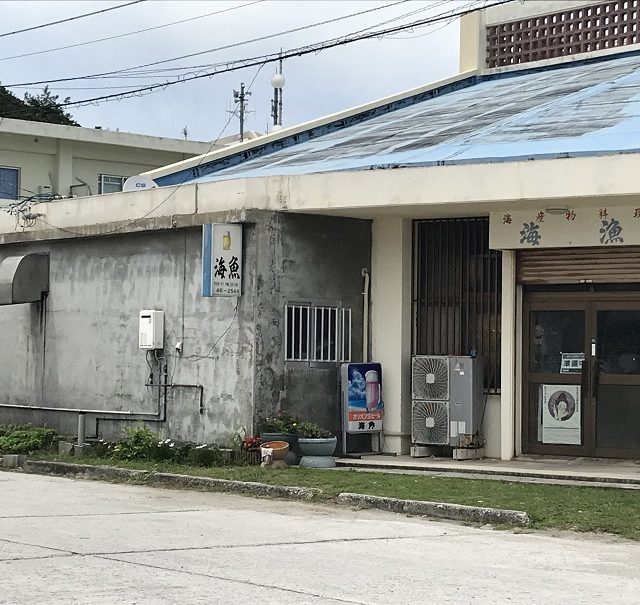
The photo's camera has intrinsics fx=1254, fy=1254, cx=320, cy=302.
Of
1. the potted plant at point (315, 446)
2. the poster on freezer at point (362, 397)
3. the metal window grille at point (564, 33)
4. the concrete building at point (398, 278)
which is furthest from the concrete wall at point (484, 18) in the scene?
the potted plant at point (315, 446)

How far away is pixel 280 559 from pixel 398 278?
9902mm

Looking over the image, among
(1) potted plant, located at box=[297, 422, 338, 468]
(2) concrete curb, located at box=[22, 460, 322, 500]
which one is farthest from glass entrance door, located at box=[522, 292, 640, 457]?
(2) concrete curb, located at box=[22, 460, 322, 500]

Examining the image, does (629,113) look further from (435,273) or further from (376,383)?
(376,383)

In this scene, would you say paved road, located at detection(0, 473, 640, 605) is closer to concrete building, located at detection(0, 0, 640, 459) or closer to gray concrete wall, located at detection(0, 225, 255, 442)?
gray concrete wall, located at detection(0, 225, 255, 442)

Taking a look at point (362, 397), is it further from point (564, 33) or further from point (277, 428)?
point (564, 33)

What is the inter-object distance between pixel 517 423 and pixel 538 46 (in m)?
9.32

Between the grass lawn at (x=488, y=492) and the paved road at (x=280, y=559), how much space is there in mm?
669

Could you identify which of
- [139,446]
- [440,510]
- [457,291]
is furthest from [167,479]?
[457,291]

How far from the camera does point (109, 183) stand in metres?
39.8

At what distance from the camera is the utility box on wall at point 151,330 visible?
18844mm

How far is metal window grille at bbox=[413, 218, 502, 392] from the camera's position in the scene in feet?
60.8

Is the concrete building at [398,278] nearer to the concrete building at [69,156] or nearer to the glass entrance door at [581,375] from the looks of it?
the glass entrance door at [581,375]

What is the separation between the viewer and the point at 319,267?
1866 centimetres

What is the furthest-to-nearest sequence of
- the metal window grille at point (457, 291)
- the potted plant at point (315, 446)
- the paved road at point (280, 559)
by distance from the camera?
the metal window grille at point (457, 291) → the potted plant at point (315, 446) → the paved road at point (280, 559)
